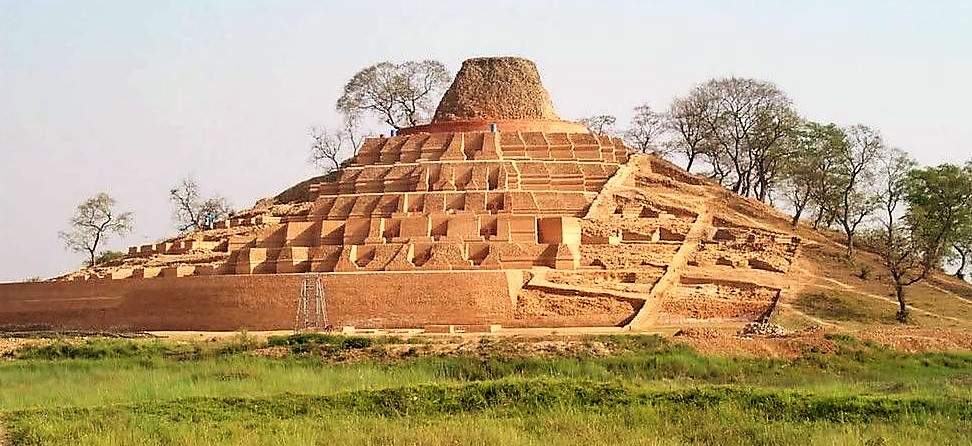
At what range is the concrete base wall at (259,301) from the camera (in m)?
26.4

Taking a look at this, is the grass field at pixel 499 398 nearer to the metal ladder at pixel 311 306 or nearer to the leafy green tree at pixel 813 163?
the metal ladder at pixel 311 306

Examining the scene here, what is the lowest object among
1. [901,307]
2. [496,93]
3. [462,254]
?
[901,307]

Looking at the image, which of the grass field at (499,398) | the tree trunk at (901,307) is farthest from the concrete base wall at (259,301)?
the tree trunk at (901,307)

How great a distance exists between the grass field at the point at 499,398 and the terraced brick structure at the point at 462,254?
19.2 feet

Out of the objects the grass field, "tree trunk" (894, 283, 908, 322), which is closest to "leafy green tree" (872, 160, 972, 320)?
"tree trunk" (894, 283, 908, 322)

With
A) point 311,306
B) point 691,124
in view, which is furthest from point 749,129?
point 311,306

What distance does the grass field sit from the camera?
1190cm

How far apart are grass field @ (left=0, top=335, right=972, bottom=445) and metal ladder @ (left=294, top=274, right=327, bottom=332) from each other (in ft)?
19.6

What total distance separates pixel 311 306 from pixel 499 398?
44.2ft

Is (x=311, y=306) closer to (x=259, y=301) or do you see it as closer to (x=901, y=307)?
(x=259, y=301)

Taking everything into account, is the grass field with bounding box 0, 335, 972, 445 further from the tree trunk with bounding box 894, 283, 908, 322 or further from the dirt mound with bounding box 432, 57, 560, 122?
the dirt mound with bounding box 432, 57, 560, 122

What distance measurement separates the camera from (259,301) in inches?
1073

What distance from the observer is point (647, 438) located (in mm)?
11680

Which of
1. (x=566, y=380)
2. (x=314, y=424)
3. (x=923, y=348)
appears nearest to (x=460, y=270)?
(x=923, y=348)
